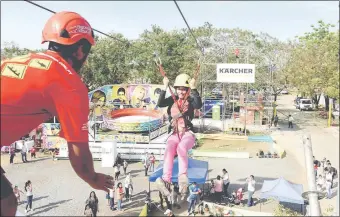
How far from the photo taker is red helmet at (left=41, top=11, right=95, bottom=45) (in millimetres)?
5348

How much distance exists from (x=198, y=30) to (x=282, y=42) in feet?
29.7

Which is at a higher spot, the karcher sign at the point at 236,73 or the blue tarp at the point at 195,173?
the karcher sign at the point at 236,73

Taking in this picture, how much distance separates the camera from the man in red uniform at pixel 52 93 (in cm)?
507

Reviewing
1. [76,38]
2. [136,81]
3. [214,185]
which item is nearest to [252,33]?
[136,81]

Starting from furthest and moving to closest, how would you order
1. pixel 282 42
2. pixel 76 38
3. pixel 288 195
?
A: pixel 282 42 < pixel 288 195 < pixel 76 38

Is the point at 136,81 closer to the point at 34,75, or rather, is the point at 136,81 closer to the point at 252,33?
the point at 252,33

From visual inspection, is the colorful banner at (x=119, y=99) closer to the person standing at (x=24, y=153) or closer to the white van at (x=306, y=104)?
the person standing at (x=24, y=153)

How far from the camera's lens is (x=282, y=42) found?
136ft

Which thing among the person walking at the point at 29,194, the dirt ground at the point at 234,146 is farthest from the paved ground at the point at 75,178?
the dirt ground at the point at 234,146

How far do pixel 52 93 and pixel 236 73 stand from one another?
22.2m

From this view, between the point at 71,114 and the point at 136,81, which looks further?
the point at 136,81

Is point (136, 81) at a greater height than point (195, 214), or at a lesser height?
greater

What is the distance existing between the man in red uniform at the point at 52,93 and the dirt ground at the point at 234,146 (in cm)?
1782

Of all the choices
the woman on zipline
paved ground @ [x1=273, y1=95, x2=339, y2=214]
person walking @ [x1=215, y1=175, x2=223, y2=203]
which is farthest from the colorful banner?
the woman on zipline
